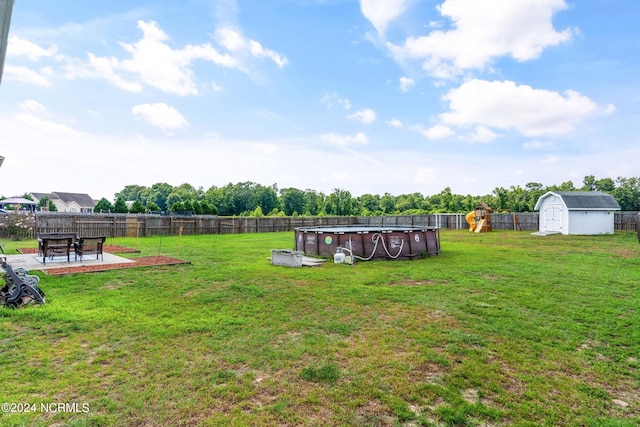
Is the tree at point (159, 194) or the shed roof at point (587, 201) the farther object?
the tree at point (159, 194)

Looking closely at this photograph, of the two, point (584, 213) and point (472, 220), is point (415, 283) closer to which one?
point (584, 213)

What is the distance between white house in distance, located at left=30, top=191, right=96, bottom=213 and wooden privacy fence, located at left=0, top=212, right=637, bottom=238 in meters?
46.3

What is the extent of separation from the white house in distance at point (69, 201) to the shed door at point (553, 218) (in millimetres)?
71503

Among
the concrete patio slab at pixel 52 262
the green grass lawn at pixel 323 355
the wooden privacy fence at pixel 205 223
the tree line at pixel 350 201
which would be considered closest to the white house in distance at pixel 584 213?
the wooden privacy fence at pixel 205 223

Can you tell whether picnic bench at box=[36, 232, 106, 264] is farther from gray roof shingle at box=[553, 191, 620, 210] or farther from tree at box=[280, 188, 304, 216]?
tree at box=[280, 188, 304, 216]

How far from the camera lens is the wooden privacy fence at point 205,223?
61.7 feet

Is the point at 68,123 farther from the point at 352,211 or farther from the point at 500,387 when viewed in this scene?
the point at 352,211

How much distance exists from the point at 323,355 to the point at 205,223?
22.9 m

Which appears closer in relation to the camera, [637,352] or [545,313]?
[637,352]

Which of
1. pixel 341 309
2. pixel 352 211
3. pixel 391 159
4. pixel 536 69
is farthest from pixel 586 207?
pixel 352 211

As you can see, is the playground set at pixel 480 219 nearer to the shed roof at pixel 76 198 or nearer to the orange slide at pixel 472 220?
the orange slide at pixel 472 220

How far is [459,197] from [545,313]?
55.8m

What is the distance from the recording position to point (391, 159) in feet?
106

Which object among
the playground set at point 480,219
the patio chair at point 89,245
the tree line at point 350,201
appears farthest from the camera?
the tree line at point 350,201
